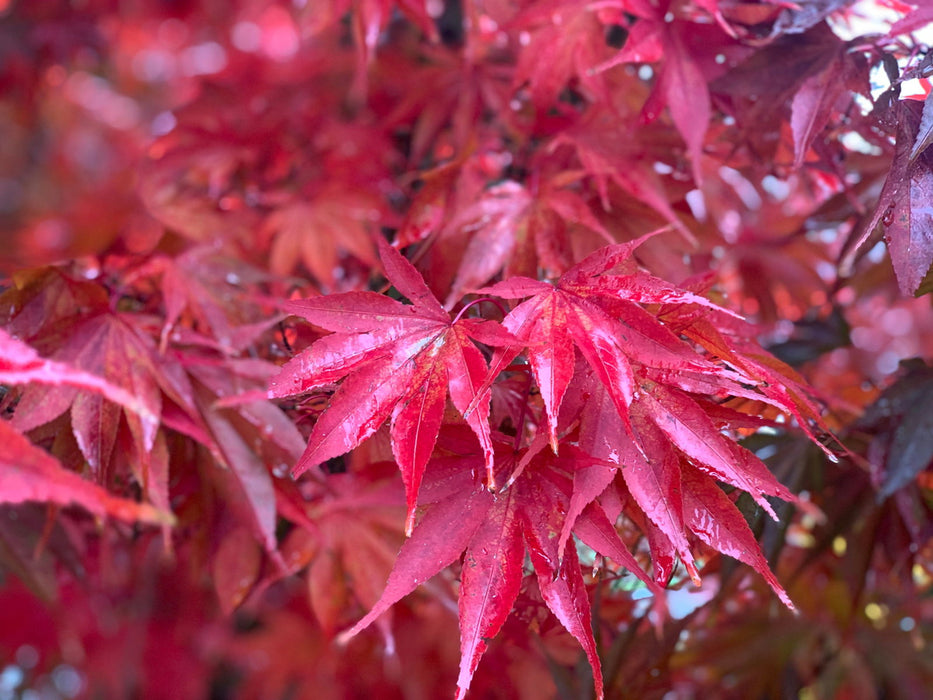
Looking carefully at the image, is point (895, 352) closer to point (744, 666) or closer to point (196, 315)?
point (744, 666)

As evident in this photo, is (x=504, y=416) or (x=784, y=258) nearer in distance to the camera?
(x=504, y=416)

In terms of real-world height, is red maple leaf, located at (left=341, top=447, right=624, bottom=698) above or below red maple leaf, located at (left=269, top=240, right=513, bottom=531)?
below

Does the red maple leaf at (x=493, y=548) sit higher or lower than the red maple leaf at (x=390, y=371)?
lower

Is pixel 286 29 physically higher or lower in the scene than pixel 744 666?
higher

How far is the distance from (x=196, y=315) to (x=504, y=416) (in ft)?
1.05

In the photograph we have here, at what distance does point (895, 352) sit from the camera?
150 cm

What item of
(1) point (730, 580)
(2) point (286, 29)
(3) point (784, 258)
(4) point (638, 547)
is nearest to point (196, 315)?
(4) point (638, 547)

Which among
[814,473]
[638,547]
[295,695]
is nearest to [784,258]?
[814,473]

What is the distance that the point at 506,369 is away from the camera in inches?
18.6

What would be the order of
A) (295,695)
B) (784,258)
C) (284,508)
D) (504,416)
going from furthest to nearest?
(295,695) < (784,258) < (284,508) < (504,416)

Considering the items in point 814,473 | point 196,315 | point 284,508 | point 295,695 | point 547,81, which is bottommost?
point 295,695

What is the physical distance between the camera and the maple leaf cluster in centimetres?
44

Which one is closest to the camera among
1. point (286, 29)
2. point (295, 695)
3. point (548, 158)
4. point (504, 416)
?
point (504, 416)

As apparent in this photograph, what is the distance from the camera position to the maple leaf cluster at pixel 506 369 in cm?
→ 44
